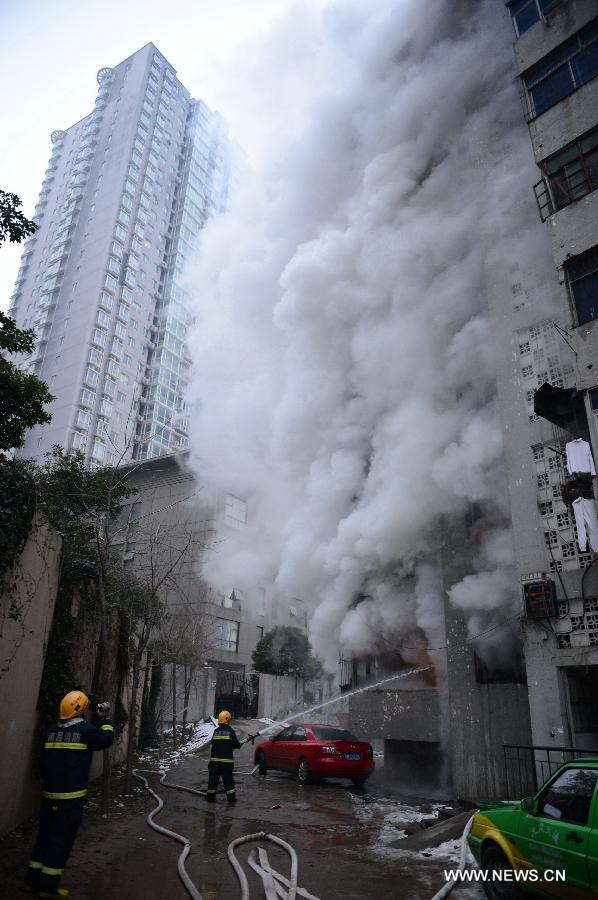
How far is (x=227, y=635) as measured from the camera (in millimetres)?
32438

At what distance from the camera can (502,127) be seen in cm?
1337

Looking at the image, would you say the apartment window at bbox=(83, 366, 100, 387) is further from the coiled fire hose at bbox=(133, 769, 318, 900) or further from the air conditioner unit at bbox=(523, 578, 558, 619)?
the coiled fire hose at bbox=(133, 769, 318, 900)

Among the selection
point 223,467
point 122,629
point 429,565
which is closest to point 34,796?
point 122,629

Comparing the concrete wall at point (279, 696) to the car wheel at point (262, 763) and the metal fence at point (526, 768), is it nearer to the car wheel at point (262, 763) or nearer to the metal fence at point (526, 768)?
the car wheel at point (262, 763)

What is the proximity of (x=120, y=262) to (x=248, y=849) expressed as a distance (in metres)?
54.7

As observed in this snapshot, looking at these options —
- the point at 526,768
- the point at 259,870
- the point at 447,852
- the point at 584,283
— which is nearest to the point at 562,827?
the point at 447,852

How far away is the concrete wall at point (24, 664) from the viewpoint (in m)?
6.11

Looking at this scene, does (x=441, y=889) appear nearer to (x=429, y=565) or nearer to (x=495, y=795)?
(x=495, y=795)

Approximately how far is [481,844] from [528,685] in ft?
16.7

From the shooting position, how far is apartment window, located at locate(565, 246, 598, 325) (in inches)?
409

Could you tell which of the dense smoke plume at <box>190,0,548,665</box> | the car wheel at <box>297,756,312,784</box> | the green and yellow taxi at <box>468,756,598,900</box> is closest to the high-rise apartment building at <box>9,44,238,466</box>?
the dense smoke plume at <box>190,0,548,665</box>

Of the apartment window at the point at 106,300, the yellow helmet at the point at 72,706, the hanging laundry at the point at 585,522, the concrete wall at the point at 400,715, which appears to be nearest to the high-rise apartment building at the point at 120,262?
the apartment window at the point at 106,300

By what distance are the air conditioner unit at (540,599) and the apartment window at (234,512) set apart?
17.7 metres

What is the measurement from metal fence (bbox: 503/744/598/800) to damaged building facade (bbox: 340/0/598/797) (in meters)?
0.03
